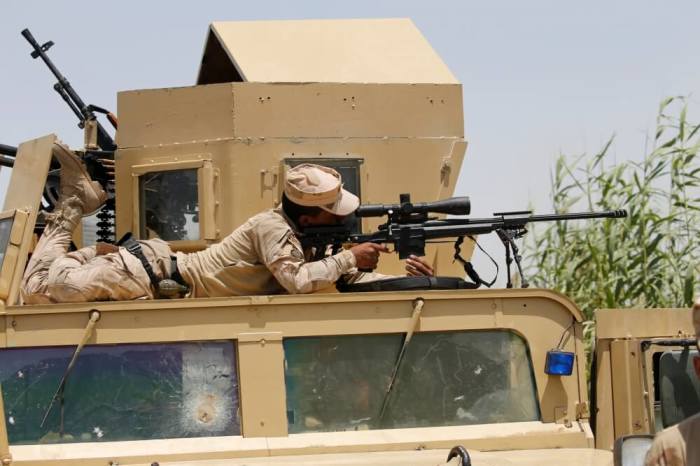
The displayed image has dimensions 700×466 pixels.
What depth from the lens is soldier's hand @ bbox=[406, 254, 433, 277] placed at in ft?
20.5

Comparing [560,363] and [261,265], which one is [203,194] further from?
[560,363]

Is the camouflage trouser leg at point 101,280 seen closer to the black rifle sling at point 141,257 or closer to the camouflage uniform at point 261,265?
the black rifle sling at point 141,257

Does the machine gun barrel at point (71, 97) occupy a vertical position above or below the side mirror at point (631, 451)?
above

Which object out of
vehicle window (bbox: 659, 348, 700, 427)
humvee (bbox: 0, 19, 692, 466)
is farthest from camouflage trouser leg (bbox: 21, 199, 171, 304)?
vehicle window (bbox: 659, 348, 700, 427)

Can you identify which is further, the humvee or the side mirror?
the humvee

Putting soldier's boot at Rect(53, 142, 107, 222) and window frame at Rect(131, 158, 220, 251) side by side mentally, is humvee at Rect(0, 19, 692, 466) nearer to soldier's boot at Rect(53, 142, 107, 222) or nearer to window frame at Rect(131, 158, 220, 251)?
soldier's boot at Rect(53, 142, 107, 222)

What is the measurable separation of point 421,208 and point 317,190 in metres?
0.52

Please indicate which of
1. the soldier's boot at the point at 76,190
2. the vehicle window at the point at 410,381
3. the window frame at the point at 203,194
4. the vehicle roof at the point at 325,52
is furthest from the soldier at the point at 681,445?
the vehicle roof at the point at 325,52

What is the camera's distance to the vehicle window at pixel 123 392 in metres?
5.53

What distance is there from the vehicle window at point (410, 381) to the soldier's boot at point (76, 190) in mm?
1917

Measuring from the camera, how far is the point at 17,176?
686 centimetres

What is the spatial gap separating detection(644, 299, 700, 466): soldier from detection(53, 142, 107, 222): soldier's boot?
4.21 metres

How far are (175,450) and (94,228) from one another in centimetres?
358

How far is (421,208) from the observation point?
20.5ft
